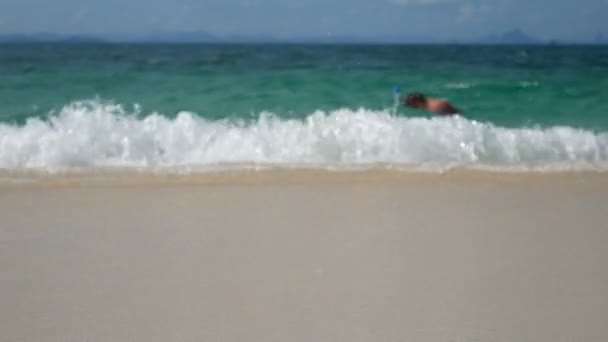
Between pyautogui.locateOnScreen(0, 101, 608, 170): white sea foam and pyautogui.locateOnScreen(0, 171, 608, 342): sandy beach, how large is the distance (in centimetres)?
155

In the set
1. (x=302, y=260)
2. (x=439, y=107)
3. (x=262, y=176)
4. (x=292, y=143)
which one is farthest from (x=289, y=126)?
(x=302, y=260)

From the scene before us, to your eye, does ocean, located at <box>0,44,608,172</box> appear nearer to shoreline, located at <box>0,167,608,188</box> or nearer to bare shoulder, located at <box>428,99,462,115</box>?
shoreline, located at <box>0,167,608,188</box>

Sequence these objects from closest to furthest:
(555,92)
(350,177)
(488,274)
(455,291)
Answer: (455,291) → (488,274) → (350,177) → (555,92)

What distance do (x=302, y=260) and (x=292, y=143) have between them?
4.34 meters

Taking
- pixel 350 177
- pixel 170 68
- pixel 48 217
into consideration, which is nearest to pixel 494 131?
pixel 350 177

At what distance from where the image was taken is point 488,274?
13.1 ft

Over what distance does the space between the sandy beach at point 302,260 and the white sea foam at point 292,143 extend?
61.1 inches

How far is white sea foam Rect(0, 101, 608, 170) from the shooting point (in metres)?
7.73

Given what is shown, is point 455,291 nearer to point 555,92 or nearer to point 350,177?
point 350,177

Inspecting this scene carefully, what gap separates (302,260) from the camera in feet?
13.8

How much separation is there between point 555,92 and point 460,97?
2124mm

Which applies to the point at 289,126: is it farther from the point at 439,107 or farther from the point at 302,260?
the point at 302,260

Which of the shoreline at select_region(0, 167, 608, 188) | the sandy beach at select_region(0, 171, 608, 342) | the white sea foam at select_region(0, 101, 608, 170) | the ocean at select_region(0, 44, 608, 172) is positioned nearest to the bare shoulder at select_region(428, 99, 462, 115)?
the ocean at select_region(0, 44, 608, 172)

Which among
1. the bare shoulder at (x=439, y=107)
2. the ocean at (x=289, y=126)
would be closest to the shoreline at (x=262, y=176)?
the ocean at (x=289, y=126)
